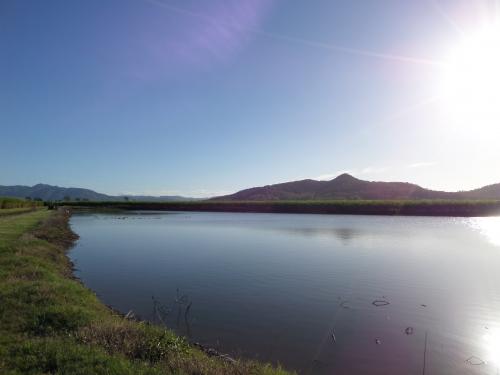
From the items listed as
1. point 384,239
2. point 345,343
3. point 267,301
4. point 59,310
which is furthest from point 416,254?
point 59,310

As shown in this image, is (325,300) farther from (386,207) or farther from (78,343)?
(386,207)

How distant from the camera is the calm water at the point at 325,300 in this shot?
1019 cm

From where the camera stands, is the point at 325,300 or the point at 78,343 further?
the point at 325,300

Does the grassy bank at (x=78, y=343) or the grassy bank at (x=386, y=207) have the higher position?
the grassy bank at (x=386, y=207)

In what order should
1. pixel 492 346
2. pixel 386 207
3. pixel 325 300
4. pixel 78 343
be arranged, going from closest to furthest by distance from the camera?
1. pixel 78 343
2. pixel 492 346
3. pixel 325 300
4. pixel 386 207

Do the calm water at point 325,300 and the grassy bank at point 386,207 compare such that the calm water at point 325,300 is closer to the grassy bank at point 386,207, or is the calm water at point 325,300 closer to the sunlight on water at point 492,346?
the sunlight on water at point 492,346

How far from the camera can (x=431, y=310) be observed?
13906mm

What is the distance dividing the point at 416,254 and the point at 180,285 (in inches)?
664

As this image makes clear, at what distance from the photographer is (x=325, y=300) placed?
15.1 m

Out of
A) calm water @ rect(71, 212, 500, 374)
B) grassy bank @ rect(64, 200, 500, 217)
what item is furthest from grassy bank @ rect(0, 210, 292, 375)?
grassy bank @ rect(64, 200, 500, 217)

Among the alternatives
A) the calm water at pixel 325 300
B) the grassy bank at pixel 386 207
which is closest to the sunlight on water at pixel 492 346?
the calm water at pixel 325 300

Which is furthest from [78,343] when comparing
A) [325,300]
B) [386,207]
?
[386,207]

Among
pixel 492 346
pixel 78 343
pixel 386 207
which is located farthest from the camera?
pixel 386 207

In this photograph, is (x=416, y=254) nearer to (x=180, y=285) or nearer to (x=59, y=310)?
(x=180, y=285)
